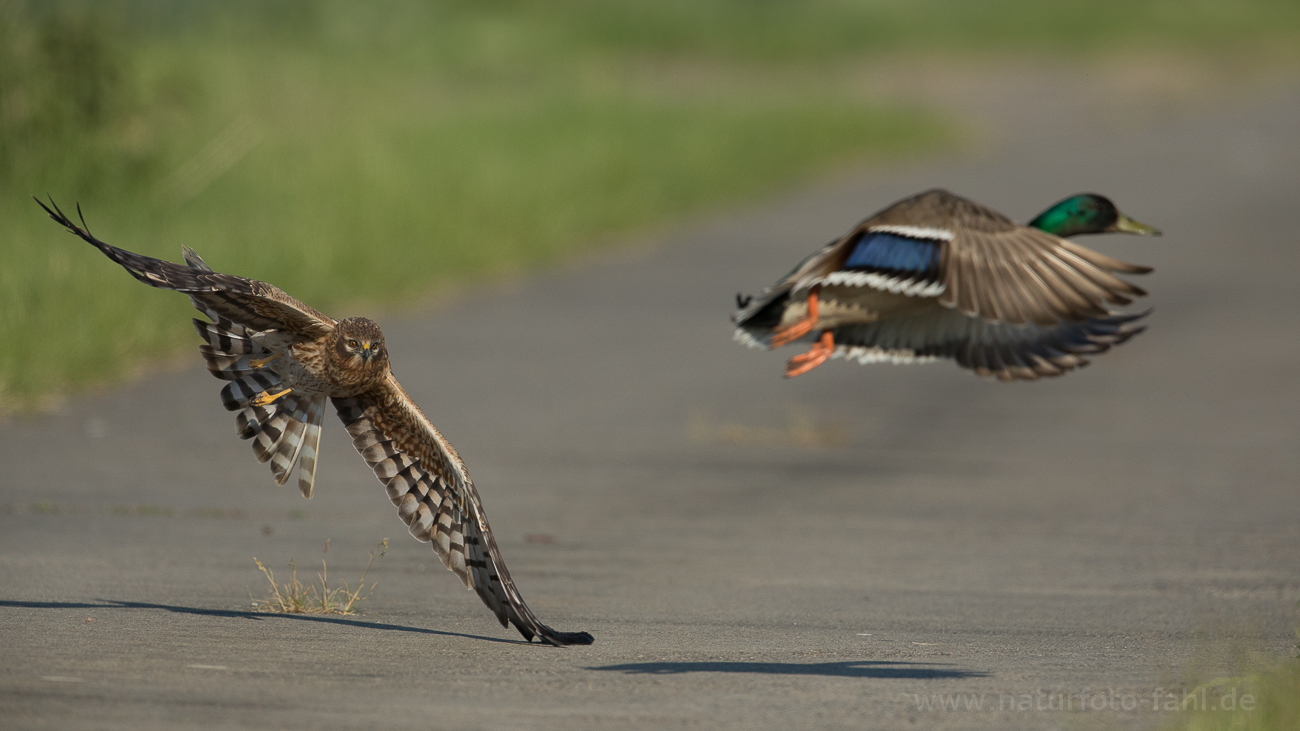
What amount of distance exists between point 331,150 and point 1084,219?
41.0ft

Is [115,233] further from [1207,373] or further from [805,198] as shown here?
[805,198]

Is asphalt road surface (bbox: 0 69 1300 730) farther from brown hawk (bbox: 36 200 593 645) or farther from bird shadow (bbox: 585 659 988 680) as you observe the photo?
brown hawk (bbox: 36 200 593 645)

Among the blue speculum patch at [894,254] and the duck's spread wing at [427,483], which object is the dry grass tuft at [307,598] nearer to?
the duck's spread wing at [427,483]

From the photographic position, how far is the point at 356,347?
22.3 ft

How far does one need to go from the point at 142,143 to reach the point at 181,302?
3.70 m

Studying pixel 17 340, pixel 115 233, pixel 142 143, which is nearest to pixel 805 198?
pixel 142 143

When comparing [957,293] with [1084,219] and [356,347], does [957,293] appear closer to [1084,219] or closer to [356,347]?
[1084,219]

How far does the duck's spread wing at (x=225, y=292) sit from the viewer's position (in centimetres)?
608

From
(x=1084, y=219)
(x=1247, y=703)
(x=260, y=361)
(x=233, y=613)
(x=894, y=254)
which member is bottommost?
(x=1247, y=703)

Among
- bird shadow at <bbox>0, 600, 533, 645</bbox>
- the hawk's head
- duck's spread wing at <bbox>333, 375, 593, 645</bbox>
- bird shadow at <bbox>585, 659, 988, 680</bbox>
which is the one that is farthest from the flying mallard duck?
bird shadow at <bbox>0, 600, 533, 645</bbox>

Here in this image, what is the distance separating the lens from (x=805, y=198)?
81.6 feet

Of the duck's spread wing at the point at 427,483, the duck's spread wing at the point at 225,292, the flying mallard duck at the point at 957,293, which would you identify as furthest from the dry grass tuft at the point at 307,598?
the flying mallard duck at the point at 957,293

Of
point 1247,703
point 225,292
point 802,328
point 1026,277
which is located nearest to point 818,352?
point 802,328

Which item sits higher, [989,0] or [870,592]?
[989,0]
